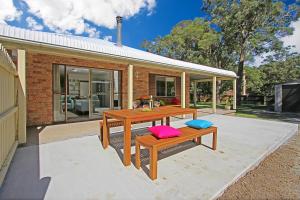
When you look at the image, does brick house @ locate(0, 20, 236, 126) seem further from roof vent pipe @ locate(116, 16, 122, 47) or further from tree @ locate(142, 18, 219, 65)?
tree @ locate(142, 18, 219, 65)

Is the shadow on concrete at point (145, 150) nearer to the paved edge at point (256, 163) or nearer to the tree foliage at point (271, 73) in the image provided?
the paved edge at point (256, 163)

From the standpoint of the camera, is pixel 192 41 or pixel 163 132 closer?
pixel 163 132

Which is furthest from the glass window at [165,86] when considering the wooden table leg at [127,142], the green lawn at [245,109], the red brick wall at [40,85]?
the wooden table leg at [127,142]

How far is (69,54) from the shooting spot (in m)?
4.64

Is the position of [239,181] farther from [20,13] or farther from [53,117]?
[20,13]

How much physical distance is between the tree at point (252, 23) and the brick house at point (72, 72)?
33.3 ft

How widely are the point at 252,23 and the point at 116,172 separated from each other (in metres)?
19.0

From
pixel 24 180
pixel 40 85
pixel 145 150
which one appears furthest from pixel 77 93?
pixel 24 180

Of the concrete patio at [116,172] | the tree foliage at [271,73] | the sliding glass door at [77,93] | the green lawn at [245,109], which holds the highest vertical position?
the tree foliage at [271,73]

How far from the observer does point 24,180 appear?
2.38 meters

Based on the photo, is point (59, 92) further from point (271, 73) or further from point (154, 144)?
point (271, 73)

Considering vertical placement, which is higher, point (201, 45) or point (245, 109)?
point (201, 45)

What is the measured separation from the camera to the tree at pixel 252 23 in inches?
594

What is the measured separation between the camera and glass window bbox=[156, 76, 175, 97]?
1059 centimetres
